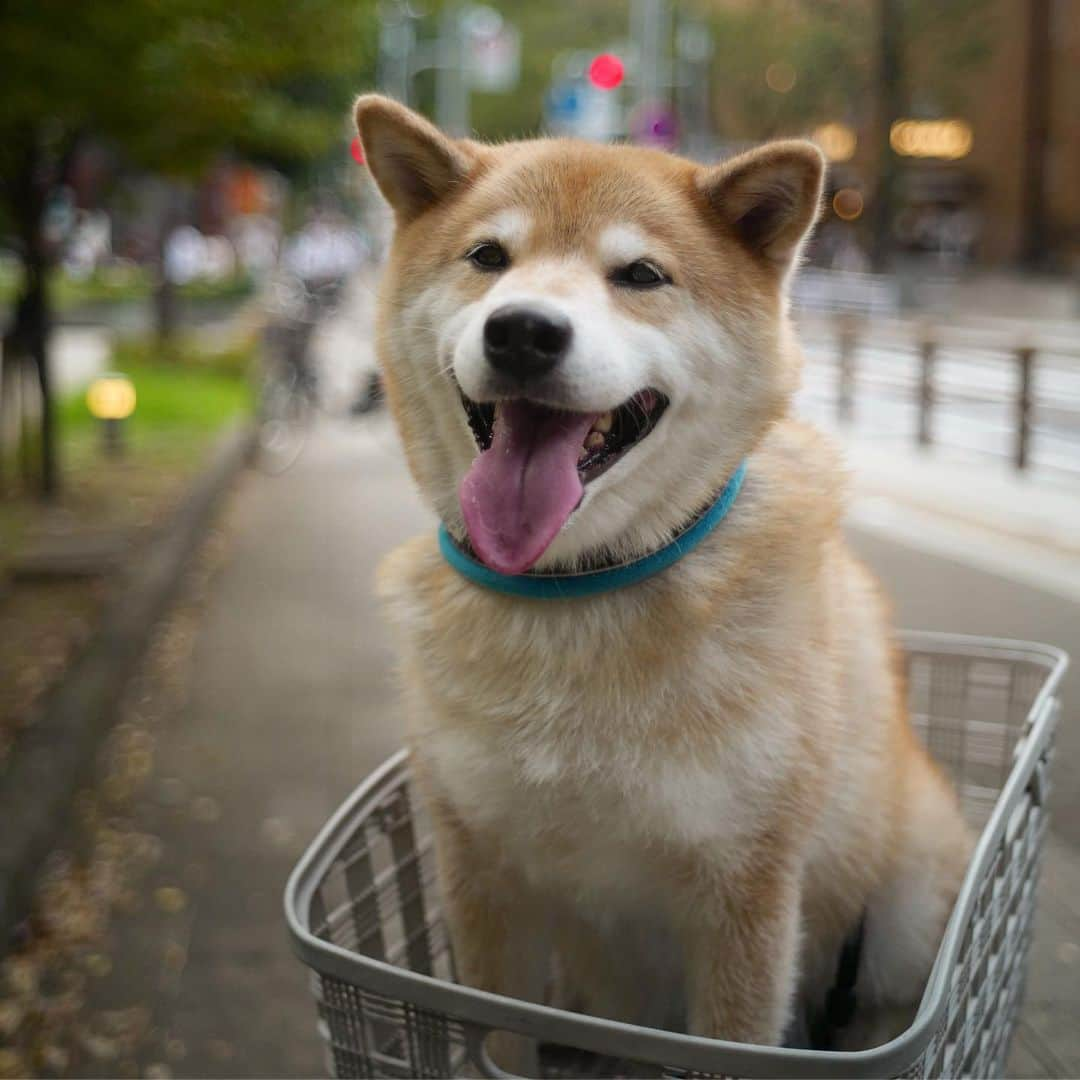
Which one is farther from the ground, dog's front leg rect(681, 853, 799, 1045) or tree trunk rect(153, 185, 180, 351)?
tree trunk rect(153, 185, 180, 351)

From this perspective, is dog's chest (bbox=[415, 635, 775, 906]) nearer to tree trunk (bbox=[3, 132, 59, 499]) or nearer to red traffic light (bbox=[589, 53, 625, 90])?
tree trunk (bbox=[3, 132, 59, 499])

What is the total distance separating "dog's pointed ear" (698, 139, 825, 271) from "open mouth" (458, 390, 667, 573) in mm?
320

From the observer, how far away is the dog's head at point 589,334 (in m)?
1.73

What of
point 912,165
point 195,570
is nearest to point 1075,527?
point 195,570

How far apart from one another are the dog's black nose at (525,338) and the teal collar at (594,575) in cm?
32

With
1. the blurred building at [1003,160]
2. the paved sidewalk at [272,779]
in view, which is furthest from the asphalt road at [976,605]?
the blurred building at [1003,160]

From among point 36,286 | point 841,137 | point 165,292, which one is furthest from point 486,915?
point 841,137

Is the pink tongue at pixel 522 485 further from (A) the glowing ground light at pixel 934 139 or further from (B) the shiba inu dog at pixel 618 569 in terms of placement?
(A) the glowing ground light at pixel 934 139

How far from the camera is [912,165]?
2992 cm

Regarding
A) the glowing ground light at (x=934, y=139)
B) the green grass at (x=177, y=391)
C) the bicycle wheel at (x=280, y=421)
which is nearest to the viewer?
the bicycle wheel at (x=280, y=421)

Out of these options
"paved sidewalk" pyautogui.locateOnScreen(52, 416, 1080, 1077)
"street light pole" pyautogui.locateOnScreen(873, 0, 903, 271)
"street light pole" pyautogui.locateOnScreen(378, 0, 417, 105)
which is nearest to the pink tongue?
"paved sidewalk" pyautogui.locateOnScreen(52, 416, 1080, 1077)

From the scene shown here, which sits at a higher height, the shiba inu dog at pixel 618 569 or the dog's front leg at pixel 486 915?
the shiba inu dog at pixel 618 569

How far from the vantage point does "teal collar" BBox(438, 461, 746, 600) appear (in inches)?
72.7

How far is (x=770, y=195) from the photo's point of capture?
73.9 inches
